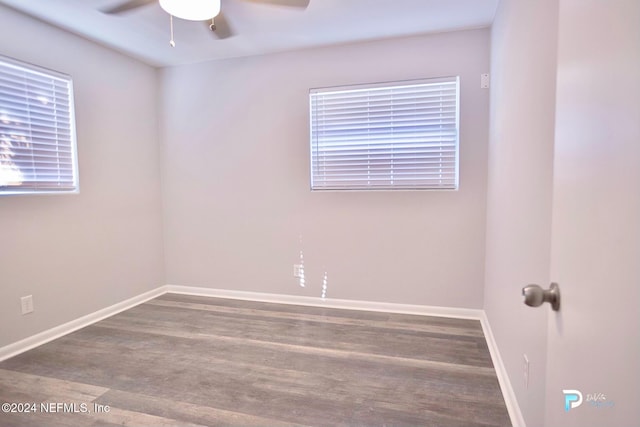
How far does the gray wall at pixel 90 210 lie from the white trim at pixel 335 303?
0.51 metres

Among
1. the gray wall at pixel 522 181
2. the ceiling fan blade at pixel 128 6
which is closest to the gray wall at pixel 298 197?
the gray wall at pixel 522 181

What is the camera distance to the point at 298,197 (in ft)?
10.9

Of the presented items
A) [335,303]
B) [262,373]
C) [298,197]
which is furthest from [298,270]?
[262,373]

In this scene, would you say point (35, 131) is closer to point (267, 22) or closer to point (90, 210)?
point (90, 210)

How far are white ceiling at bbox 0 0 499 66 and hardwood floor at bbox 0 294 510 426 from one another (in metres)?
2.39

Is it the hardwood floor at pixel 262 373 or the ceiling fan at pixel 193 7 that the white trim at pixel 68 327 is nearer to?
the hardwood floor at pixel 262 373

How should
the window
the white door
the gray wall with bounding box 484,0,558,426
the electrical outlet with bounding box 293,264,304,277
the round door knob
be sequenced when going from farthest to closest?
the electrical outlet with bounding box 293,264,304,277 < the window < the gray wall with bounding box 484,0,558,426 < the round door knob < the white door

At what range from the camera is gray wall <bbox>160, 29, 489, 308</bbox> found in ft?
9.52

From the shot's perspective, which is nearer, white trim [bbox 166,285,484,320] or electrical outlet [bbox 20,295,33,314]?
electrical outlet [bbox 20,295,33,314]

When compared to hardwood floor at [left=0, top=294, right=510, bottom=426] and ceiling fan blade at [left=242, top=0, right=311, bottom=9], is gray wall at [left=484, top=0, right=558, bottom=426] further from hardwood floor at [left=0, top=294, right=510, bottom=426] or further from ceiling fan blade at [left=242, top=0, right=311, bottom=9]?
ceiling fan blade at [left=242, top=0, right=311, bottom=9]

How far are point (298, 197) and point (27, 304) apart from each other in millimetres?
2290

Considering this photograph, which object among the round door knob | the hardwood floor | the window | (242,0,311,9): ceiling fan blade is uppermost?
(242,0,311,9): ceiling fan blade

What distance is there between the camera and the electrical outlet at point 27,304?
8.13ft

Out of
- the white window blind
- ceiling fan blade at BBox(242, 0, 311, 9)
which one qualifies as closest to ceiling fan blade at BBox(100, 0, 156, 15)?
ceiling fan blade at BBox(242, 0, 311, 9)
